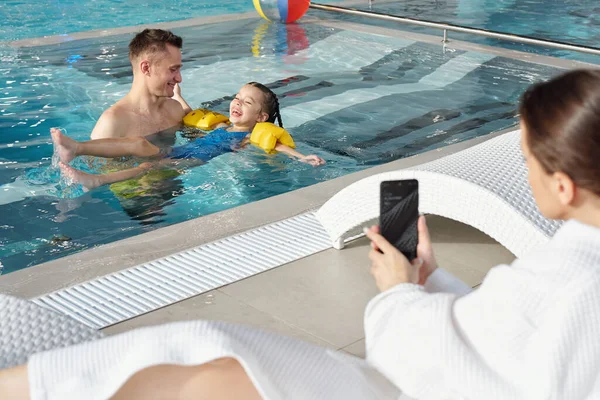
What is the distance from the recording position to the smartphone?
2.10 metres

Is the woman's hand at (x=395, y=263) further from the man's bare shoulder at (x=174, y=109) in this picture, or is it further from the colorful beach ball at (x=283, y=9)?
the colorful beach ball at (x=283, y=9)

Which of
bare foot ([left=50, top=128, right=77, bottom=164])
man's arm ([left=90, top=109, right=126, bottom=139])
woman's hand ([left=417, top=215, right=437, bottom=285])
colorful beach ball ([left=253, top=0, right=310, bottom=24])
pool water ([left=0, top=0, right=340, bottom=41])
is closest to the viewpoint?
woman's hand ([left=417, top=215, right=437, bottom=285])

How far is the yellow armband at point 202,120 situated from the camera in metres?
5.86

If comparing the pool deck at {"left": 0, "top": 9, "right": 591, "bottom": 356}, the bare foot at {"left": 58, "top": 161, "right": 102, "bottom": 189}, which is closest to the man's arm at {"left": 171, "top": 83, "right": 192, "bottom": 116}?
the bare foot at {"left": 58, "top": 161, "right": 102, "bottom": 189}

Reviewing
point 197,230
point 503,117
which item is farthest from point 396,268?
point 503,117

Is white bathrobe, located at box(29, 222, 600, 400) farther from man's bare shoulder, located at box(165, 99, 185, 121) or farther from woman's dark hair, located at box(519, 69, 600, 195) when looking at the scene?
man's bare shoulder, located at box(165, 99, 185, 121)

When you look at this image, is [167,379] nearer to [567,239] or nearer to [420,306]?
[420,306]

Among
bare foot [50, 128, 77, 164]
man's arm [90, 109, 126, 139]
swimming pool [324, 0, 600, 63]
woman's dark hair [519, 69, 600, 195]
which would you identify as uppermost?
woman's dark hair [519, 69, 600, 195]

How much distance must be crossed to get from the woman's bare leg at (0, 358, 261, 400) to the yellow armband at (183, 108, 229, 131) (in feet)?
13.3

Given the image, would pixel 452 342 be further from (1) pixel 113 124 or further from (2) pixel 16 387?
(1) pixel 113 124

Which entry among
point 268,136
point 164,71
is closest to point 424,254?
point 268,136

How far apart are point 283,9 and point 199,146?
550 cm

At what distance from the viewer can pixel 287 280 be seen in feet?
11.6

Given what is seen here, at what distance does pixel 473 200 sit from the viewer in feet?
11.2
